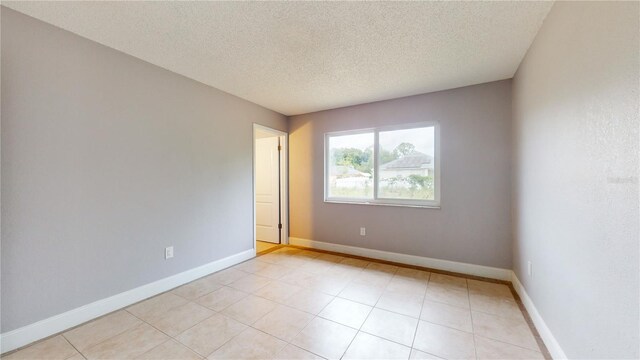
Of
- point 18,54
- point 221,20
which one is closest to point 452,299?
point 221,20

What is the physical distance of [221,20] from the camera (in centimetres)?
176

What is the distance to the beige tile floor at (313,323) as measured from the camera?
64.2 inches

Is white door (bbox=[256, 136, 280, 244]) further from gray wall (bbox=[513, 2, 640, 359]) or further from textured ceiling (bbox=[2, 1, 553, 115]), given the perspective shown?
gray wall (bbox=[513, 2, 640, 359])

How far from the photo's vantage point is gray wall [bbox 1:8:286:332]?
1.68m

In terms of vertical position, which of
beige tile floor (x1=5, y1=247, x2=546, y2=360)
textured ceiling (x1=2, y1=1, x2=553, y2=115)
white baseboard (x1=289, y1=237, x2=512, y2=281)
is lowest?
beige tile floor (x1=5, y1=247, x2=546, y2=360)

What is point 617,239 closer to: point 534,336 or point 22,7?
point 534,336

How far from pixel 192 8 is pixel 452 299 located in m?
3.33

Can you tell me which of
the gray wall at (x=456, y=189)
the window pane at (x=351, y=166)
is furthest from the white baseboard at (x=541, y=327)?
the window pane at (x=351, y=166)

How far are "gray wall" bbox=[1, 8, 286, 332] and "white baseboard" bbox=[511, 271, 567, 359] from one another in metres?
3.29

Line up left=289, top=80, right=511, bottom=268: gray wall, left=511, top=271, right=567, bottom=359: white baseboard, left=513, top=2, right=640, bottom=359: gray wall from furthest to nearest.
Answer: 1. left=289, top=80, right=511, bottom=268: gray wall
2. left=511, top=271, right=567, bottom=359: white baseboard
3. left=513, top=2, right=640, bottom=359: gray wall

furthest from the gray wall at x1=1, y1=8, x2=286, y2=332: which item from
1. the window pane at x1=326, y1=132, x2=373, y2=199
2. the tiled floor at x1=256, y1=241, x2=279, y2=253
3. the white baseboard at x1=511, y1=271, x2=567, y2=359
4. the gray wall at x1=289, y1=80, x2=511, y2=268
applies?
the white baseboard at x1=511, y1=271, x2=567, y2=359

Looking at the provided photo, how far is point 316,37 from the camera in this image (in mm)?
1946

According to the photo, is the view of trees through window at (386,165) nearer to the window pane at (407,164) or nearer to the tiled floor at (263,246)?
the window pane at (407,164)

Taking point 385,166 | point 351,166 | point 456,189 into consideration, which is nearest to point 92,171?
point 351,166
